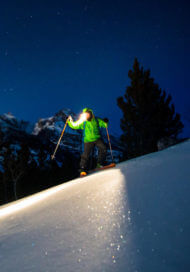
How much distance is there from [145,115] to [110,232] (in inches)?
511

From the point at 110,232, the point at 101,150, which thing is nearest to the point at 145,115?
the point at 101,150

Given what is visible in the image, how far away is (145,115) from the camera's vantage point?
13.0 metres

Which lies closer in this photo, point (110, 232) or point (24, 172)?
point (110, 232)

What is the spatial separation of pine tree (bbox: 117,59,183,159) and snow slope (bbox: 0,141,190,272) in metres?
11.8

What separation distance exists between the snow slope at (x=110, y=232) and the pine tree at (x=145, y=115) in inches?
466

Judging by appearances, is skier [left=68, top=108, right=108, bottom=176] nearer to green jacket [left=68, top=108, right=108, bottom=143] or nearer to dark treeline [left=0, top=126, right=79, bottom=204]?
green jacket [left=68, top=108, right=108, bottom=143]

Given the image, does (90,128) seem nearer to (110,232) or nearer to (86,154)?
(86,154)

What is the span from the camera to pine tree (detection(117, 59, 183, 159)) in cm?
1273

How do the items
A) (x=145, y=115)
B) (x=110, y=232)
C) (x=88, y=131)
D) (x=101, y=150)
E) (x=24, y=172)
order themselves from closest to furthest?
1. (x=110, y=232)
2. (x=88, y=131)
3. (x=101, y=150)
4. (x=145, y=115)
5. (x=24, y=172)

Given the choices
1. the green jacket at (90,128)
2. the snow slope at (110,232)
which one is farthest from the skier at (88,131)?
the snow slope at (110,232)

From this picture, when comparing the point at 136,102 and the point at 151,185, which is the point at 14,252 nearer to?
the point at 151,185

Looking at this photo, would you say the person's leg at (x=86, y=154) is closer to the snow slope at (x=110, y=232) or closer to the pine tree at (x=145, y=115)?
the snow slope at (x=110, y=232)

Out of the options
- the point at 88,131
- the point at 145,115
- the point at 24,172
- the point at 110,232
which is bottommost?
the point at 110,232

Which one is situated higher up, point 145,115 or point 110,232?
point 145,115
